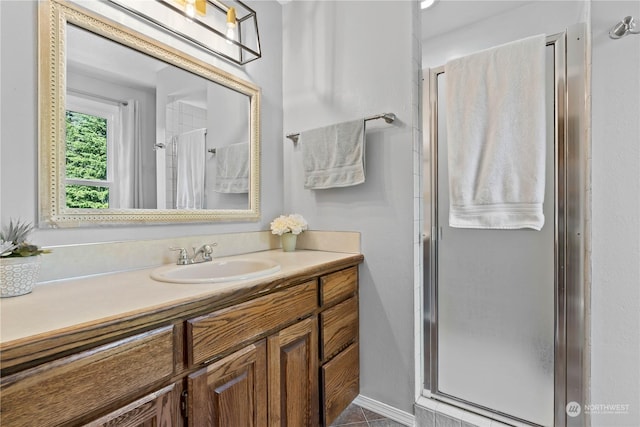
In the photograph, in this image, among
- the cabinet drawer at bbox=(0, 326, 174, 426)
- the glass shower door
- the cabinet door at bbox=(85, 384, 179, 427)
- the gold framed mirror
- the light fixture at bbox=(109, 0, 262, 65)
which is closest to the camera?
the cabinet drawer at bbox=(0, 326, 174, 426)

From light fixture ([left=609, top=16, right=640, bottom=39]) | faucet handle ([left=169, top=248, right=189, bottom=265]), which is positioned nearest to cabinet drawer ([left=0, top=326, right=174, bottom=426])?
faucet handle ([left=169, top=248, right=189, bottom=265])

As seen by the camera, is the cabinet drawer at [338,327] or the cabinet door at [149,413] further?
the cabinet drawer at [338,327]

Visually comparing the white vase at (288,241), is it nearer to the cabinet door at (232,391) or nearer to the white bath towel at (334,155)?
the white bath towel at (334,155)

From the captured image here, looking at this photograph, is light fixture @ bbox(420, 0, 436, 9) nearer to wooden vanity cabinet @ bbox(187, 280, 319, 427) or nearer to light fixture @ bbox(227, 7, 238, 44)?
light fixture @ bbox(227, 7, 238, 44)

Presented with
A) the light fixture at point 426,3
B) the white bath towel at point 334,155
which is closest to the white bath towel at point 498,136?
the white bath towel at point 334,155

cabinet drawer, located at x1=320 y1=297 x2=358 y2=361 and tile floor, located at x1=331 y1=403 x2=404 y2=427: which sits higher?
cabinet drawer, located at x1=320 y1=297 x2=358 y2=361

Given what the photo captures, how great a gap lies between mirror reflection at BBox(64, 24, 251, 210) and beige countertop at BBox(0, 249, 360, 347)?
0.33 m

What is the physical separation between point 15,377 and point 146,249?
2.45ft

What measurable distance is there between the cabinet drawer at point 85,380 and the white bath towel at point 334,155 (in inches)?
43.3

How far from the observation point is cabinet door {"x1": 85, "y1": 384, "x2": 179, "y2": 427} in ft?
2.21

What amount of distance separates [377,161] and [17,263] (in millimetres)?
1429

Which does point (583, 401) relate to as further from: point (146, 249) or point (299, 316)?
point (146, 249)

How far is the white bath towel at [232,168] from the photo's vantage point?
160 cm

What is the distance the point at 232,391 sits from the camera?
3.04 ft
